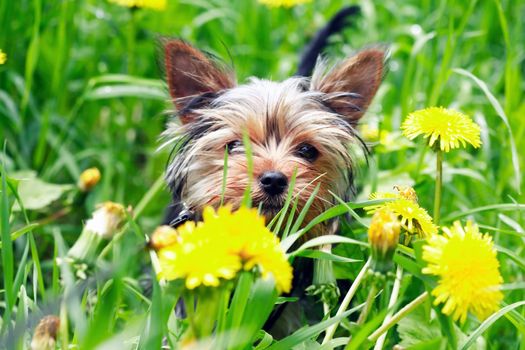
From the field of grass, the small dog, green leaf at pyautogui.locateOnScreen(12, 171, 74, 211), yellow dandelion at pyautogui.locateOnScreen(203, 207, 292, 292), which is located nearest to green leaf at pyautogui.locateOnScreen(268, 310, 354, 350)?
yellow dandelion at pyautogui.locateOnScreen(203, 207, 292, 292)

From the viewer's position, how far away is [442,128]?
2199 millimetres

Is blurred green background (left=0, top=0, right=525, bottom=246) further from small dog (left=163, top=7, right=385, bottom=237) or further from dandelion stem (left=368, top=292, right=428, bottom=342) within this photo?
dandelion stem (left=368, top=292, right=428, bottom=342)

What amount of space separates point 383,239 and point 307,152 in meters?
1.35

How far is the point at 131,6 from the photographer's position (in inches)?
151

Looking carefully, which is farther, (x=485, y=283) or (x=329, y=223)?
(x=329, y=223)

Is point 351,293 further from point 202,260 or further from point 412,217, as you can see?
point 202,260

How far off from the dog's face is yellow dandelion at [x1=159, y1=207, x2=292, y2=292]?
3.79ft

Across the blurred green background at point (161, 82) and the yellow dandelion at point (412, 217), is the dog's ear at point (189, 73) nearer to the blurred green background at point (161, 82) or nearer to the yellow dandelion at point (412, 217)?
the blurred green background at point (161, 82)

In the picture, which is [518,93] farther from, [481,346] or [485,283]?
[485,283]

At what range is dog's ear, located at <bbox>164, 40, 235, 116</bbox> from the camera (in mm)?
2984

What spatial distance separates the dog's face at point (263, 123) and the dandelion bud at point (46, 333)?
114cm

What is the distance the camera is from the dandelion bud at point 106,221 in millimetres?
1670

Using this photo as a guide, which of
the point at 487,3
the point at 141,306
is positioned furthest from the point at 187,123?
the point at 487,3

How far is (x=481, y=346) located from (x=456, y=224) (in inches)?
29.4
